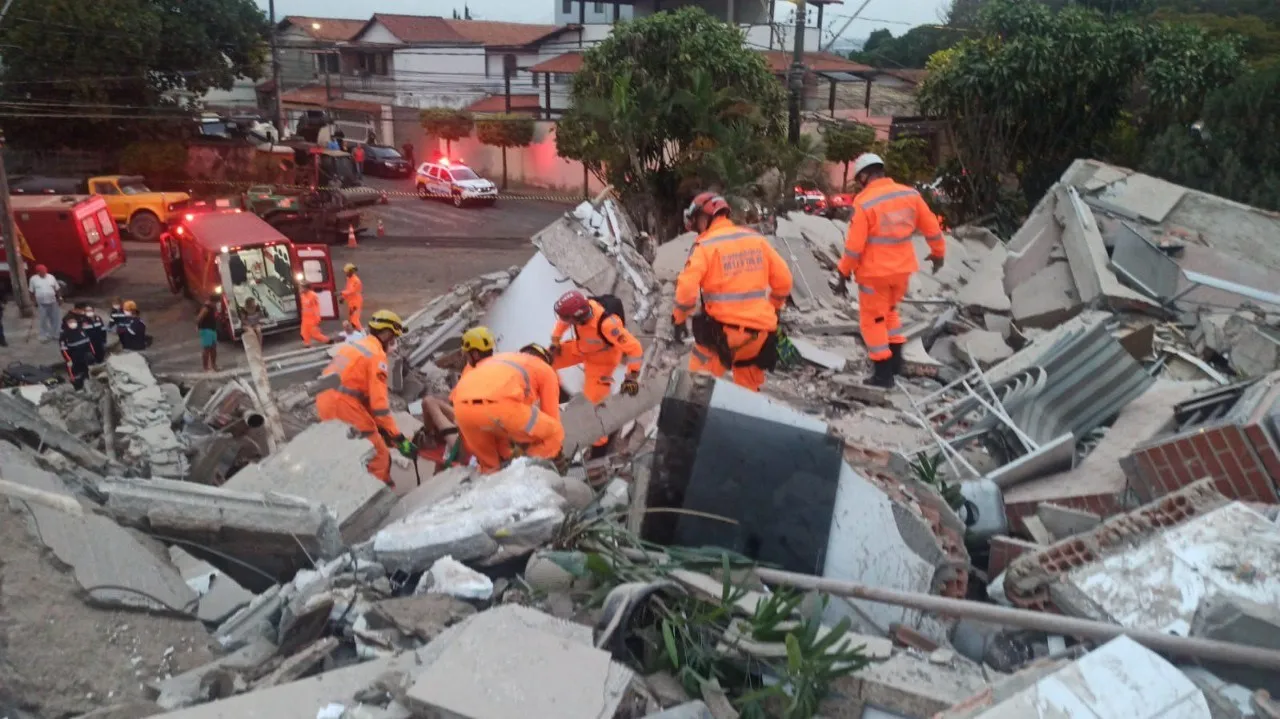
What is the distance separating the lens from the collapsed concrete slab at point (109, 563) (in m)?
3.25

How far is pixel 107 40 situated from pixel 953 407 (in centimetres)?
2671

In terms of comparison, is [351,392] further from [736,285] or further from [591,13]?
[591,13]

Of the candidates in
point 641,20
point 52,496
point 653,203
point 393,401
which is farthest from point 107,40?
point 52,496

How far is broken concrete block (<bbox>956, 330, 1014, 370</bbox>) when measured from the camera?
6.96 m

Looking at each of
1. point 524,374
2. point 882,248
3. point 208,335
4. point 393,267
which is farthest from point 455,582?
point 393,267

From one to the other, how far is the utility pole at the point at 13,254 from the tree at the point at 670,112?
953cm

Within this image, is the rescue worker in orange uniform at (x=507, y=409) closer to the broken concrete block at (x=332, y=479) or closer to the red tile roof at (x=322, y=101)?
the broken concrete block at (x=332, y=479)

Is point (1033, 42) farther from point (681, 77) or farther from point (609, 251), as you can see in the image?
point (609, 251)

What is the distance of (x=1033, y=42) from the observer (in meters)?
14.8

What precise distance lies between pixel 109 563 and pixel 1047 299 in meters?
7.24

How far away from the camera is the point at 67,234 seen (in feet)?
55.3

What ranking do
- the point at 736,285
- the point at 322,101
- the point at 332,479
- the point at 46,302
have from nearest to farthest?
the point at 332,479, the point at 736,285, the point at 46,302, the point at 322,101

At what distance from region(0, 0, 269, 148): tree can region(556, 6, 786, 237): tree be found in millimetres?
15584

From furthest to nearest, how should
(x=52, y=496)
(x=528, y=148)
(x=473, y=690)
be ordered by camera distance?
(x=528, y=148), (x=52, y=496), (x=473, y=690)
